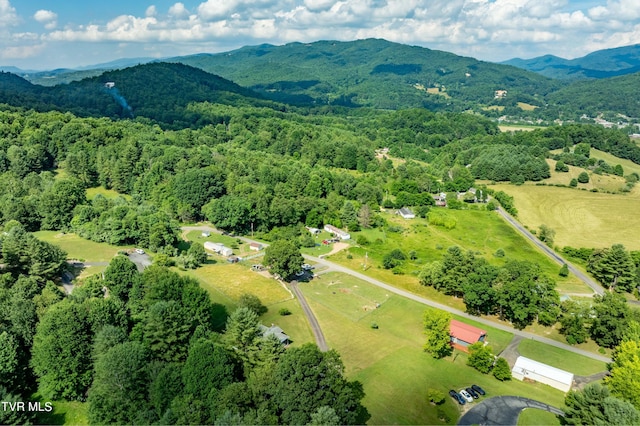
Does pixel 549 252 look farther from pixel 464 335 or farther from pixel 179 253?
pixel 179 253

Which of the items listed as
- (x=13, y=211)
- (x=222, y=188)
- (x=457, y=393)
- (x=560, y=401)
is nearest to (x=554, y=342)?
(x=560, y=401)

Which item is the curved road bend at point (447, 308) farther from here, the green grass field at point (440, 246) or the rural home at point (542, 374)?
the rural home at point (542, 374)

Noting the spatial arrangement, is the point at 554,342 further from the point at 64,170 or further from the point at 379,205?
the point at 64,170

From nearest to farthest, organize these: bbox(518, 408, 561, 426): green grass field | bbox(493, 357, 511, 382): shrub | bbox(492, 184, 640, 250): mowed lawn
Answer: bbox(518, 408, 561, 426): green grass field → bbox(493, 357, 511, 382): shrub → bbox(492, 184, 640, 250): mowed lawn

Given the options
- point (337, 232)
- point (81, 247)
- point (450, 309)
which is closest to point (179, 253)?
point (81, 247)

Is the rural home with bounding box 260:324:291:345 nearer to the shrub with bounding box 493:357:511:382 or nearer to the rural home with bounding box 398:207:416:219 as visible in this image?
the shrub with bounding box 493:357:511:382

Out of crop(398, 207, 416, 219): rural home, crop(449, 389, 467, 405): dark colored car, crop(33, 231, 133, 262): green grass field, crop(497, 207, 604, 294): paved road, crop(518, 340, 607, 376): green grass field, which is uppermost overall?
crop(33, 231, 133, 262): green grass field

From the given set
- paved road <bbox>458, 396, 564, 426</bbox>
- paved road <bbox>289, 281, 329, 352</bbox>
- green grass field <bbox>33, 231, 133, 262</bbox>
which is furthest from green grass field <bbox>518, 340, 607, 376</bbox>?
green grass field <bbox>33, 231, 133, 262</bbox>

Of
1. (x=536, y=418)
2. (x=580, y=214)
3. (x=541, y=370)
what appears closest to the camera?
(x=536, y=418)
